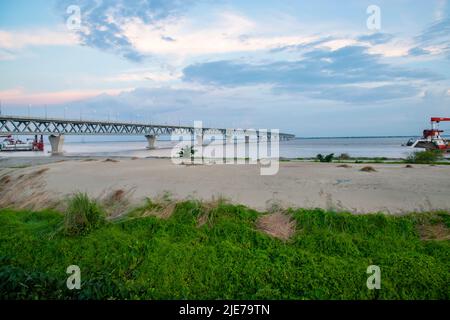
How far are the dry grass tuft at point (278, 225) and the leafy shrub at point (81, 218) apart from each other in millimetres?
3768

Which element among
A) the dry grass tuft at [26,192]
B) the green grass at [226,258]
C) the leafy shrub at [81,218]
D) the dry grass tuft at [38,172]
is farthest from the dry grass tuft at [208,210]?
the dry grass tuft at [38,172]

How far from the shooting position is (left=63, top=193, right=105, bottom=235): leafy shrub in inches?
275

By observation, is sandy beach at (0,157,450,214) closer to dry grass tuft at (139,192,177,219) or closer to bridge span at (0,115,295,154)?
dry grass tuft at (139,192,177,219)

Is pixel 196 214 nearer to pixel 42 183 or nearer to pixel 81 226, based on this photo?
pixel 81 226

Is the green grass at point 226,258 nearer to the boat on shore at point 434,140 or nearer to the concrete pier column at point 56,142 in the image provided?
the boat on shore at point 434,140

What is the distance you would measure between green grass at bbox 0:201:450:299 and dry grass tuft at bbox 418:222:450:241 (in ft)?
0.41

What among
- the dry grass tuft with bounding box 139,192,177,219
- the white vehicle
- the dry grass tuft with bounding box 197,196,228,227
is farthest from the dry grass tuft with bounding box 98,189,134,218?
the white vehicle

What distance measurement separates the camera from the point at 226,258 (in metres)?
5.82

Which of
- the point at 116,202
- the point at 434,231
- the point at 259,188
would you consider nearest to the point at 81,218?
the point at 116,202

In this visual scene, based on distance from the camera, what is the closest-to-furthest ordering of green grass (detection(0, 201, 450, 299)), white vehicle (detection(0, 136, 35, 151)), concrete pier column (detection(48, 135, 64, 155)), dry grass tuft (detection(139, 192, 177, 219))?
green grass (detection(0, 201, 450, 299))
dry grass tuft (detection(139, 192, 177, 219))
concrete pier column (detection(48, 135, 64, 155))
white vehicle (detection(0, 136, 35, 151))
